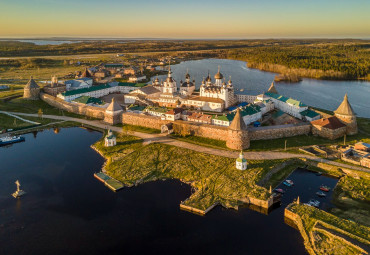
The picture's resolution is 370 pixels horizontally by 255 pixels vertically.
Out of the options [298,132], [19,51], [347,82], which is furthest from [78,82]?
[19,51]

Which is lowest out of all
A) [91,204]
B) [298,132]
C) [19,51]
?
[91,204]

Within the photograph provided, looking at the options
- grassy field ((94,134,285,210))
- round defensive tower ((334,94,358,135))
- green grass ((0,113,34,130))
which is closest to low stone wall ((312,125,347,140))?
round defensive tower ((334,94,358,135))

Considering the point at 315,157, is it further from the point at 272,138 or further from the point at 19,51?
the point at 19,51

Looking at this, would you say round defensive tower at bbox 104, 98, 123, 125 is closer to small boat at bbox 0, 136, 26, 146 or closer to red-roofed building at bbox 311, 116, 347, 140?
small boat at bbox 0, 136, 26, 146

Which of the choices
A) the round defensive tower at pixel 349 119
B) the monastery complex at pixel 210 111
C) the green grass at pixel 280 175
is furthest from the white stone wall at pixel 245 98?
the green grass at pixel 280 175

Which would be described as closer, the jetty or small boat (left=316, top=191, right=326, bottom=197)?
small boat (left=316, top=191, right=326, bottom=197)
